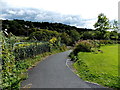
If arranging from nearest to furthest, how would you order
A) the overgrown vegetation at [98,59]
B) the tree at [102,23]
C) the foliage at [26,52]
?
the overgrown vegetation at [98,59] → the foliage at [26,52] → the tree at [102,23]

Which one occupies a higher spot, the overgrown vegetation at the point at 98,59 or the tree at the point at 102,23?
the tree at the point at 102,23

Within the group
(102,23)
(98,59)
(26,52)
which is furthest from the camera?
(102,23)

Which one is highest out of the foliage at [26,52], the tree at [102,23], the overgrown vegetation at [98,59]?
the tree at [102,23]

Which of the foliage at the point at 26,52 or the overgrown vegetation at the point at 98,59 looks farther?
the foliage at the point at 26,52

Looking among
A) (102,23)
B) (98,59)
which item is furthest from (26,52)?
(102,23)

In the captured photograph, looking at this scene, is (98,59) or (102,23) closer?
(98,59)

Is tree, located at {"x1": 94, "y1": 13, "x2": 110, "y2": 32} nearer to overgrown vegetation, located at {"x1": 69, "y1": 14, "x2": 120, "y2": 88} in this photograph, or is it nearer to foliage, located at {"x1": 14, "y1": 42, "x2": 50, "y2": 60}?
overgrown vegetation, located at {"x1": 69, "y1": 14, "x2": 120, "y2": 88}

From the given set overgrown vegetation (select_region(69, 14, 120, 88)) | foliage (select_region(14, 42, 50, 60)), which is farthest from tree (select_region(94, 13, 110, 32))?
foliage (select_region(14, 42, 50, 60))

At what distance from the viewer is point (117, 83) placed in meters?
6.37

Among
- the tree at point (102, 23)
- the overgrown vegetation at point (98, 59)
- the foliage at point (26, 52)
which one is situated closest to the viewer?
the overgrown vegetation at point (98, 59)

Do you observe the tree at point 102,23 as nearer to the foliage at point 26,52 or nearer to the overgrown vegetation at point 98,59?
the overgrown vegetation at point 98,59

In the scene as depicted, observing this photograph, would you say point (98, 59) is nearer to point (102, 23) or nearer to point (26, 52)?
point (26, 52)

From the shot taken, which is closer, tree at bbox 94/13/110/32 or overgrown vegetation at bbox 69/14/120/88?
overgrown vegetation at bbox 69/14/120/88

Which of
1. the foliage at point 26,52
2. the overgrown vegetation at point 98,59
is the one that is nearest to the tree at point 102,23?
the overgrown vegetation at point 98,59
